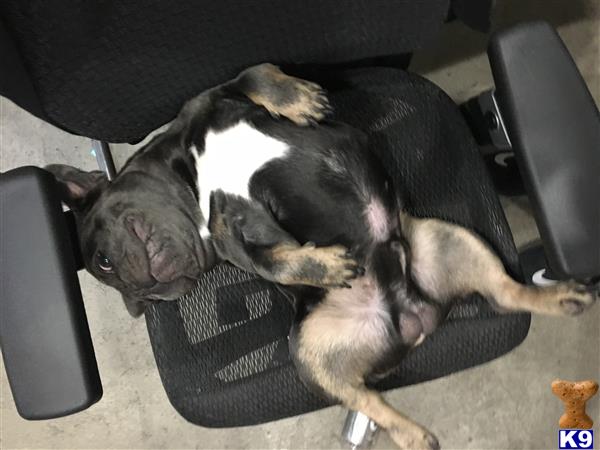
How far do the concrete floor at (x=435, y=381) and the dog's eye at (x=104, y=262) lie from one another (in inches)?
34.0

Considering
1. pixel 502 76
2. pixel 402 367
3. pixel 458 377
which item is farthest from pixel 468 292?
pixel 458 377

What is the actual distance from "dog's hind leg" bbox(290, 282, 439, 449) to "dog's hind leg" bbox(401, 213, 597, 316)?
142mm

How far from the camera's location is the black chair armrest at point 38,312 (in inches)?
41.4

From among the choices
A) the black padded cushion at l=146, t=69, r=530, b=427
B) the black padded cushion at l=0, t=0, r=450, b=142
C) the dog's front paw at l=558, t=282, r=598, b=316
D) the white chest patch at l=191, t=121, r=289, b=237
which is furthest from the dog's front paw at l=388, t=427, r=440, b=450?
the black padded cushion at l=0, t=0, r=450, b=142

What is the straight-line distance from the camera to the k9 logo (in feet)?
6.72

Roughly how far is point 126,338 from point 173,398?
2.97ft

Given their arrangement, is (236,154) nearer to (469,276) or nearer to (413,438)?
(469,276)

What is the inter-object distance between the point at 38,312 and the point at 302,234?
0.57 metres

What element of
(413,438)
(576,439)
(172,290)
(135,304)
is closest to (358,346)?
(413,438)

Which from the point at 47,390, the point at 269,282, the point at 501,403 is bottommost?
the point at 501,403

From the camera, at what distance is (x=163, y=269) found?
4.39ft

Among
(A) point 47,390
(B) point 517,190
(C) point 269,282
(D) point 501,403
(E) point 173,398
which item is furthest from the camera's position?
(D) point 501,403

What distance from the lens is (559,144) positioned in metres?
1.08

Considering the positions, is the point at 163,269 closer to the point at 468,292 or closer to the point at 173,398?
the point at 173,398
